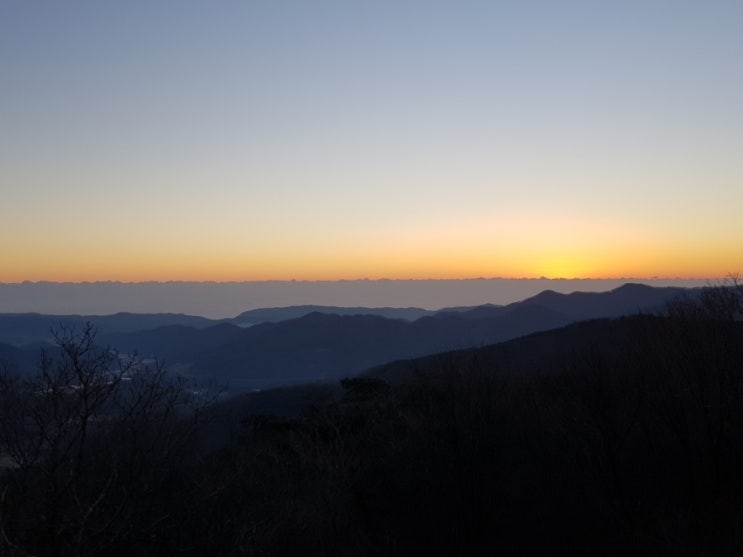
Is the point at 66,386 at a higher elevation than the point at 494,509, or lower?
higher

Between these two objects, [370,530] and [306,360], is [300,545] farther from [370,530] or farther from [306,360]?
[306,360]

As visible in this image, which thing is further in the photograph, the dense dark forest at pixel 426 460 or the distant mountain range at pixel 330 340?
the distant mountain range at pixel 330 340

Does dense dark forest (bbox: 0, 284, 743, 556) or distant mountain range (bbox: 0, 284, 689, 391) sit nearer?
dense dark forest (bbox: 0, 284, 743, 556)

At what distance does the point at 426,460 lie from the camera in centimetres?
1948

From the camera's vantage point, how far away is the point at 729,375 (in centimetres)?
2083

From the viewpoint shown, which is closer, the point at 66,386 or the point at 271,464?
the point at 66,386

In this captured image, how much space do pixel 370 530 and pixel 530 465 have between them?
6945 mm

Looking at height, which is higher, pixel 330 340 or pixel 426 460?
pixel 426 460

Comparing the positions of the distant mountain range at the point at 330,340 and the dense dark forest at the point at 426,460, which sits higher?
the dense dark forest at the point at 426,460

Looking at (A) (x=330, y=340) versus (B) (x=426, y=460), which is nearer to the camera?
(B) (x=426, y=460)

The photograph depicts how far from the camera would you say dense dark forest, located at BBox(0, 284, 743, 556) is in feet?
32.1

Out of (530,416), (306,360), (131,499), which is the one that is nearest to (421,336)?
(306,360)

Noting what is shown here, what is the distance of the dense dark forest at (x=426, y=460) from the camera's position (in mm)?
9789

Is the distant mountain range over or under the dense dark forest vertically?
under
